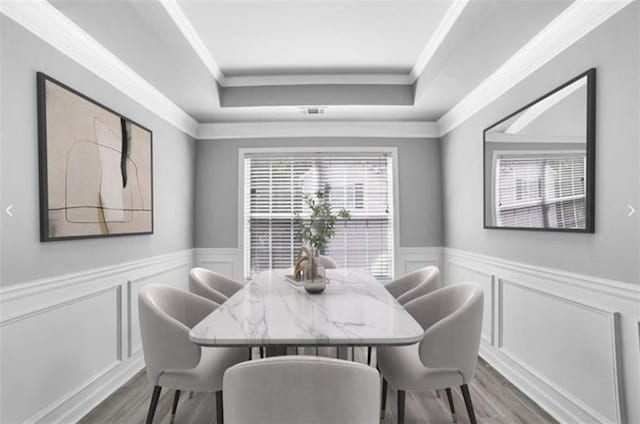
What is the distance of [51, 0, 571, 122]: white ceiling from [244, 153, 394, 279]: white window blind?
34.2 inches

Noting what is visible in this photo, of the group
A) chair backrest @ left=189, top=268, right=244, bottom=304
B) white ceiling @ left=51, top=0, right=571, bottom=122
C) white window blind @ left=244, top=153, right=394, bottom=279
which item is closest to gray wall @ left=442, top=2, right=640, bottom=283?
white ceiling @ left=51, top=0, right=571, bottom=122

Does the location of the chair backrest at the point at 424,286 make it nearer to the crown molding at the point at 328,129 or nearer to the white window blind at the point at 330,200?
the white window blind at the point at 330,200

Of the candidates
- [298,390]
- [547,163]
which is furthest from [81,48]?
[547,163]

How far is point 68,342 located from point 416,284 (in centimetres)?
240

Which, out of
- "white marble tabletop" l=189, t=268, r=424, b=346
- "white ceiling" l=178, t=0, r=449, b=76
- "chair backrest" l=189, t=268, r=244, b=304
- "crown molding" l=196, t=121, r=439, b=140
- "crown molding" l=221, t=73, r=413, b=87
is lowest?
"chair backrest" l=189, t=268, r=244, b=304

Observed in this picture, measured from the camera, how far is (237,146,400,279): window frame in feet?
14.5

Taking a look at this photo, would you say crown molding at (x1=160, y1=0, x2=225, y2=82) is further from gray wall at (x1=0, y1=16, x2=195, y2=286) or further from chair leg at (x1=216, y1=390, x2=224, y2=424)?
chair leg at (x1=216, y1=390, x2=224, y2=424)

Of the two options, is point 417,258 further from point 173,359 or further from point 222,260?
point 173,359

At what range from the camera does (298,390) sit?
101cm

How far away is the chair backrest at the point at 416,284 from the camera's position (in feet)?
8.52

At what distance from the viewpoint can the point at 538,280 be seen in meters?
2.44

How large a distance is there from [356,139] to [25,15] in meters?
3.20

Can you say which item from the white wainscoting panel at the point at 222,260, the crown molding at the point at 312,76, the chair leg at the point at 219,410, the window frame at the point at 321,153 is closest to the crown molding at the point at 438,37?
the crown molding at the point at 312,76

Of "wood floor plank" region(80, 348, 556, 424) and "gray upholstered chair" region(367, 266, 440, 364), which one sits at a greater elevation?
"gray upholstered chair" region(367, 266, 440, 364)
